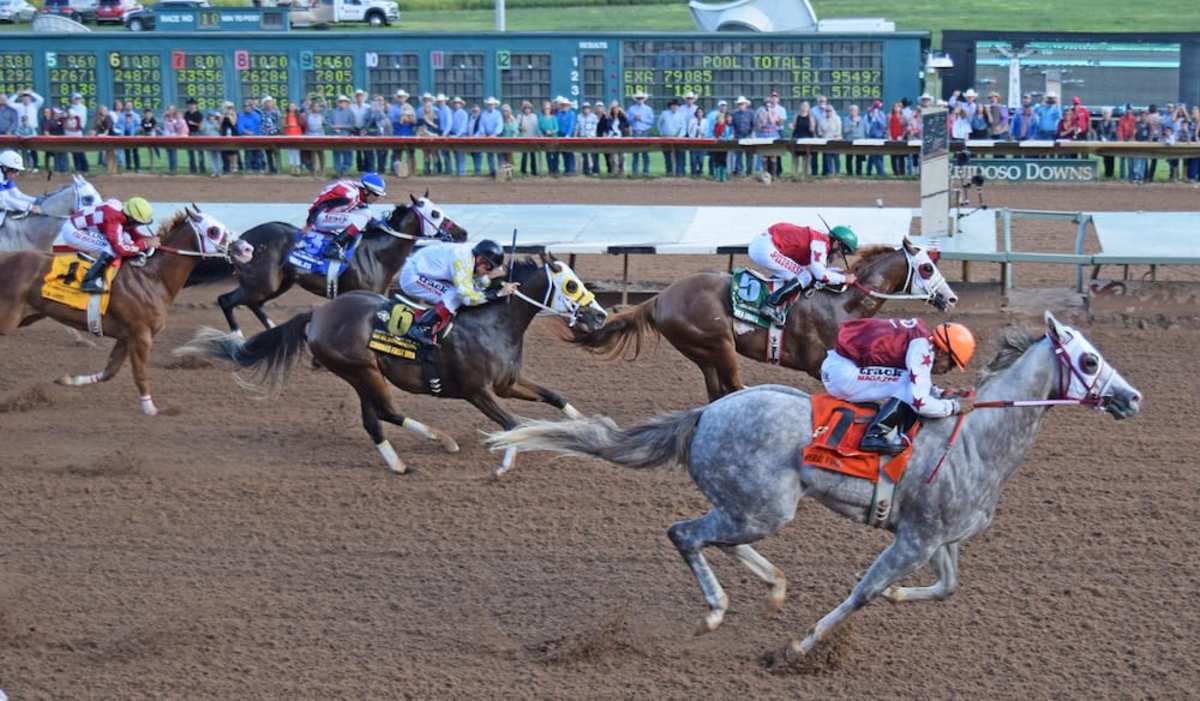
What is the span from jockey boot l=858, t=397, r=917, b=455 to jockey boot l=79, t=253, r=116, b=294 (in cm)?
688

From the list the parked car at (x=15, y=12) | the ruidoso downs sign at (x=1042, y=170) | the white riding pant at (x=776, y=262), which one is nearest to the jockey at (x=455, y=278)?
the white riding pant at (x=776, y=262)

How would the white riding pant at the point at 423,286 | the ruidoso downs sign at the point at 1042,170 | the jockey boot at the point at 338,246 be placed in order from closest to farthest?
the white riding pant at the point at 423,286
the jockey boot at the point at 338,246
the ruidoso downs sign at the point at 1042,170

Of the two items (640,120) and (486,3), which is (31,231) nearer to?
(640,120)

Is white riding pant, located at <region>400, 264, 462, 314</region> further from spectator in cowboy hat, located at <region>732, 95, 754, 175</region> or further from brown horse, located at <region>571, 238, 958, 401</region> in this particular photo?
spectator in cowboy hat, located at <region>732, 95, 754, 175</region>

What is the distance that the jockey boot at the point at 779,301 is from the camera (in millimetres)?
10125

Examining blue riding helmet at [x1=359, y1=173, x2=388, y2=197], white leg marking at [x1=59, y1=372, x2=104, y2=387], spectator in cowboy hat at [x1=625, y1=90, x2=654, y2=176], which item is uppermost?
spectator in cowboy hat at [x1=625, y1=90, x2=654, y2=176]

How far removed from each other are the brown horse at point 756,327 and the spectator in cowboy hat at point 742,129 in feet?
40.1

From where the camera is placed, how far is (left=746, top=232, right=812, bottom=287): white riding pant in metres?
10.1

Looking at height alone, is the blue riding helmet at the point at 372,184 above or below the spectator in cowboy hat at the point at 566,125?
below

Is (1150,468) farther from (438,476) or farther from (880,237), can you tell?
(880,237)

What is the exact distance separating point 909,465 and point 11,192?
420 inches

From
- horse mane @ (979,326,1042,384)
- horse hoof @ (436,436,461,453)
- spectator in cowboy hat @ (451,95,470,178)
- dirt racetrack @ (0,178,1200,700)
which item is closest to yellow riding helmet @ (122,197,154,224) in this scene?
dirt racetrack @ (0,178,1200,700)

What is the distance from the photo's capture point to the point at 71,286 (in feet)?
36.8

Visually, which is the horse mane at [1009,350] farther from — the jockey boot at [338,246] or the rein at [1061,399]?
the jockey boot at [338,246]
